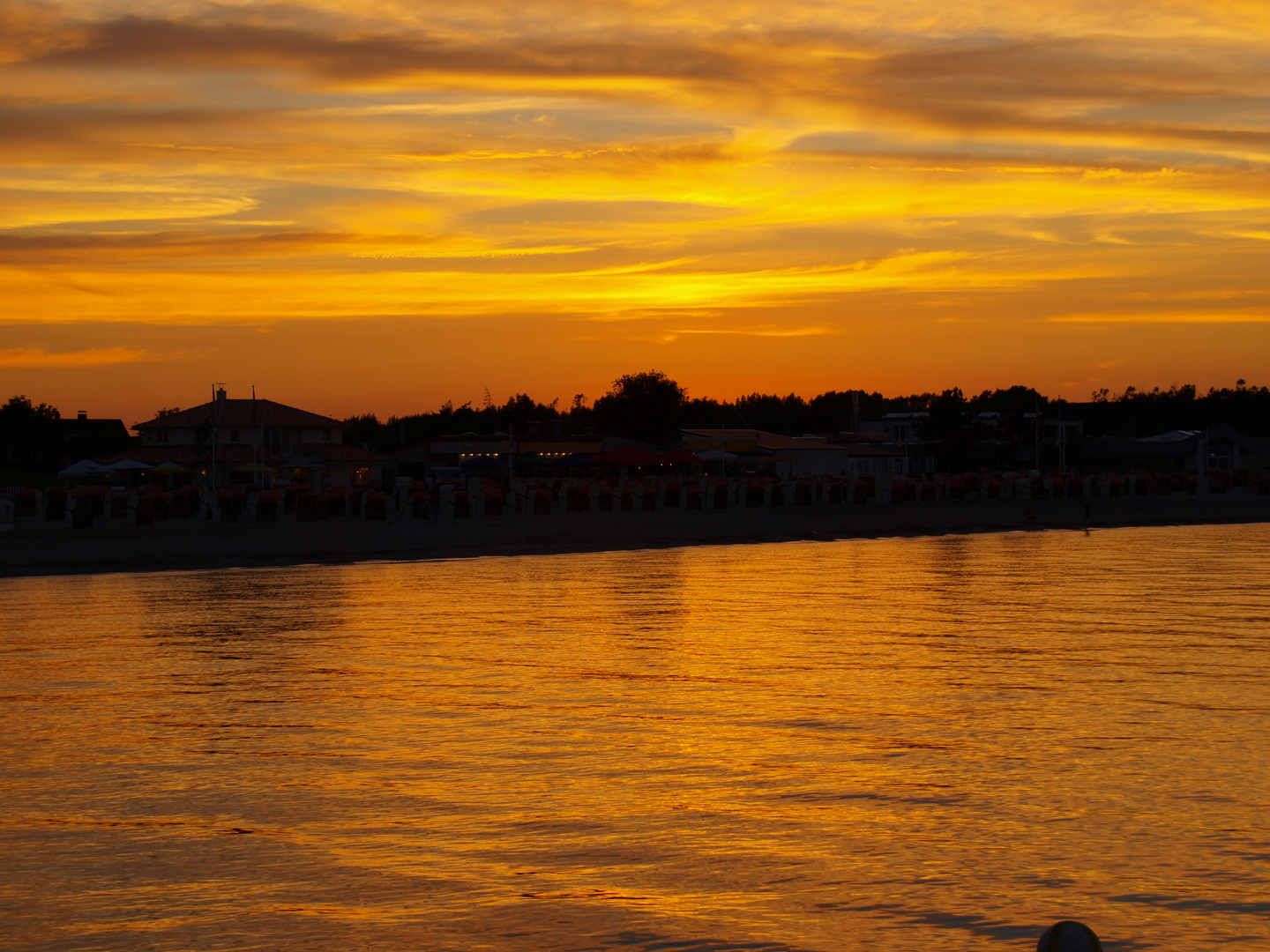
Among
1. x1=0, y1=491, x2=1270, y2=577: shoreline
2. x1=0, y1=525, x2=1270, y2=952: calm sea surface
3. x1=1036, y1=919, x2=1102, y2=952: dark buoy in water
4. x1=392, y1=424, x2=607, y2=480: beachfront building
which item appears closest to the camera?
x1=1036, y1=919, x2=1102, y2=952: dark buoy in water

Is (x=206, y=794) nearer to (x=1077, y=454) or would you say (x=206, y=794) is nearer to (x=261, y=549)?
(x=261, y=549)

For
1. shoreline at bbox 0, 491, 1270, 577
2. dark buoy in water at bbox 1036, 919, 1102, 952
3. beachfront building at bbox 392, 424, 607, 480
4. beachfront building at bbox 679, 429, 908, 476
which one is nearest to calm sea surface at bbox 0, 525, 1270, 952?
dark buoy in water at bbox 1036, 919, 1102, 952

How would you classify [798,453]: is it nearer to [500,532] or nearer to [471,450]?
[471,450]

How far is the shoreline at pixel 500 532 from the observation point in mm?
30391

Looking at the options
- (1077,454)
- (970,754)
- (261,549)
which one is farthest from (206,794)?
(1077,454)

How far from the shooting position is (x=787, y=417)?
14112cm

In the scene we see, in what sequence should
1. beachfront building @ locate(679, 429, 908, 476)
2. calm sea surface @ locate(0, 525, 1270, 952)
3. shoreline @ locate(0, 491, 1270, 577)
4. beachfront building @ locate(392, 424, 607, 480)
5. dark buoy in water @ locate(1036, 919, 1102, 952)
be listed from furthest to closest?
beachfront building @ locate(679, 429, 908, 476), beachfront building @ locate(392, 424, 607, 480), shoreline @ locate(0, 491, 1270, 577), calm sea surface @ locate(0, 525, 1270, 952), dark buoy in water @ locate(1036, 919, 1102, 952)

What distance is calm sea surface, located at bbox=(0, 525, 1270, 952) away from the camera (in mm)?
6594

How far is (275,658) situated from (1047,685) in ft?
27.5

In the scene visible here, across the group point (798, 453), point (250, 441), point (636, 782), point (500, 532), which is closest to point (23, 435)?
point (250, 441)

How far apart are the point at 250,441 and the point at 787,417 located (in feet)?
247

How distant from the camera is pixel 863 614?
64.2ft

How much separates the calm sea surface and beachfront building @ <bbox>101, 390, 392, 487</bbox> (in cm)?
5270

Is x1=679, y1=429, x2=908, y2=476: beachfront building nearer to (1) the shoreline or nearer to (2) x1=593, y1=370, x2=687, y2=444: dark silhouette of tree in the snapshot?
(2) x1=593, y1=370, x2=687, y2=444: dark silhouette of tree
